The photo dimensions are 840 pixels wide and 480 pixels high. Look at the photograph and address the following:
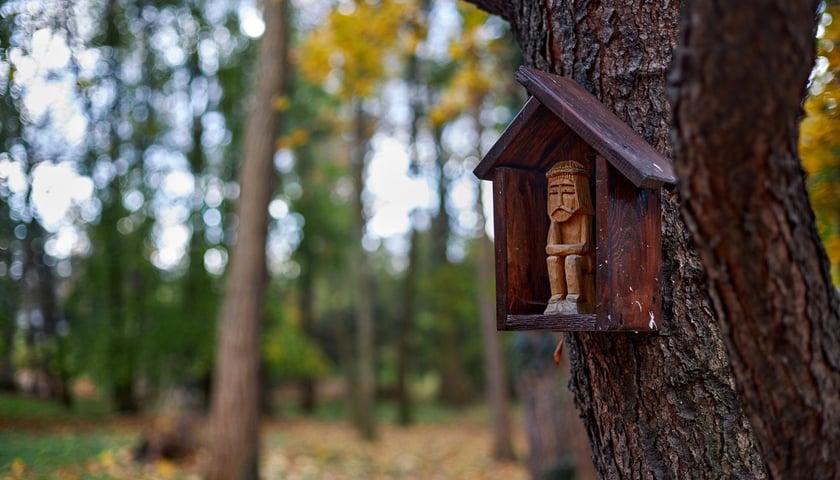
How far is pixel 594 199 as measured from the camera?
249 cm

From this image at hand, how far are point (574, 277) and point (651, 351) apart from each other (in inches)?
13.0

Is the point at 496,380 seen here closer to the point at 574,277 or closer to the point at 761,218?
the point at 574,277

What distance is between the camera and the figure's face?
2428 mm

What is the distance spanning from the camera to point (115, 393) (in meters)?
15.4

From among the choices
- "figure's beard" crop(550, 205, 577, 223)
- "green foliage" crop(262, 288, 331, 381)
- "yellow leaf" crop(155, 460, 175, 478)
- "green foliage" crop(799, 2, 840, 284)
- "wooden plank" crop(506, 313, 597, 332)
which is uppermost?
"green foliage" crop(799, 2, 840, 284)

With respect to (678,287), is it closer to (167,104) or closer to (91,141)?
(91,141)

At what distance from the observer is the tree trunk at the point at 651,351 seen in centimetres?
235

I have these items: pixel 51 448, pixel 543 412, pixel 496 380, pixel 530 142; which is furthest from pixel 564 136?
pixel 496 380

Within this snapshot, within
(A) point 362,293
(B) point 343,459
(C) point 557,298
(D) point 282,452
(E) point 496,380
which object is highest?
(A) point 362,293

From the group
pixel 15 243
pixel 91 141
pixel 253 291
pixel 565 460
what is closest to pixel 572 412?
pixel 565 460

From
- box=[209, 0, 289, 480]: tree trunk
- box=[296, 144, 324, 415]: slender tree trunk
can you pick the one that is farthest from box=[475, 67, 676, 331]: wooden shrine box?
box=[296, 144, 324, 415]: slender tree trunk

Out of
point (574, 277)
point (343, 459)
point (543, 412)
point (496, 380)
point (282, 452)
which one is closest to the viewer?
point (574, 277)

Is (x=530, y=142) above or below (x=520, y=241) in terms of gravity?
above

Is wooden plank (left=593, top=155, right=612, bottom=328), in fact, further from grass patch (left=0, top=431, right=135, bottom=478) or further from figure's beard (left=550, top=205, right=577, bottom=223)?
grass patch (left=0, top=431, right=135, bottom=478)
